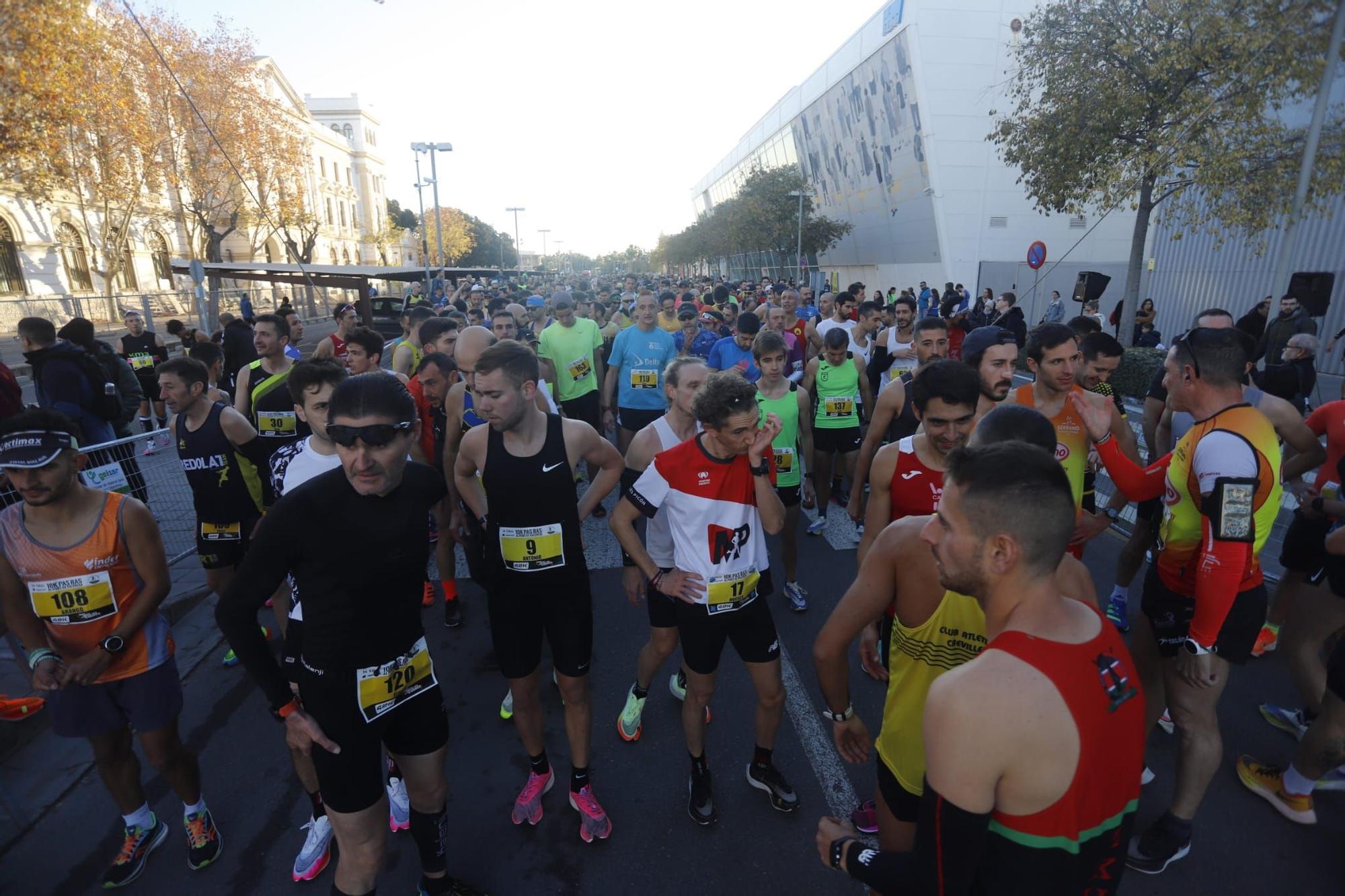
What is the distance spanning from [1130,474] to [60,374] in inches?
347

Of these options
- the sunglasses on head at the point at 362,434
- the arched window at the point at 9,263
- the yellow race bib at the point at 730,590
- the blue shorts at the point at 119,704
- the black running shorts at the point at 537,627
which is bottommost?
the blue shorts at the point at 119,704

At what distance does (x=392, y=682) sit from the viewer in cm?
229

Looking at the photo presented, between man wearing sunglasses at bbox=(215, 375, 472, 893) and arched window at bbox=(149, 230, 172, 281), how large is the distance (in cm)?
4114

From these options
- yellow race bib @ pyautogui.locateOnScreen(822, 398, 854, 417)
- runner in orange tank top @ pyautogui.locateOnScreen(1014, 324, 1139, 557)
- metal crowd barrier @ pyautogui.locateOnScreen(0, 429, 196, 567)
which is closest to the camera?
runner in orange tank top @ pyautogui.locateOnScreen(1014, 324, 1139, 557)

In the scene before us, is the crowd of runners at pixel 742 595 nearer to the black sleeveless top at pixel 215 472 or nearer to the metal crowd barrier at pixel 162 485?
the black sleeveless top at pixel 215 472

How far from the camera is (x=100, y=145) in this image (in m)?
21.1

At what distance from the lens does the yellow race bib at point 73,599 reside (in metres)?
2.66

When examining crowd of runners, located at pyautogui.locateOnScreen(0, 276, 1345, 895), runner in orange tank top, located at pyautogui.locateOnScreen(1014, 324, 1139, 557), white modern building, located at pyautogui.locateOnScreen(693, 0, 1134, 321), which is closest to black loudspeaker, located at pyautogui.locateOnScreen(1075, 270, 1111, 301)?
crowd of runners, located at pyautogui.locateOnScreen(0, 276, 1345, 895)

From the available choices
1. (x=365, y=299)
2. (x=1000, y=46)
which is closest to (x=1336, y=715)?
(x=365, y=299)

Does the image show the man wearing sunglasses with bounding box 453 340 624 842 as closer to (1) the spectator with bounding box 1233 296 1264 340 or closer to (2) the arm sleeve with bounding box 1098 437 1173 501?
(2) the arm sleeve with bounding box 1098 437 1173 501

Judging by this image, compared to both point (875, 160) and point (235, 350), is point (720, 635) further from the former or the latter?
point (875, 160)

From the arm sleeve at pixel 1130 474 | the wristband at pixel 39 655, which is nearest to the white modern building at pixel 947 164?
the arm sleeve at pixel 1130 474

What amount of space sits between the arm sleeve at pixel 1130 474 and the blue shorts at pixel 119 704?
14.9 feet

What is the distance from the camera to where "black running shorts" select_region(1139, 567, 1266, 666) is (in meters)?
2.65
